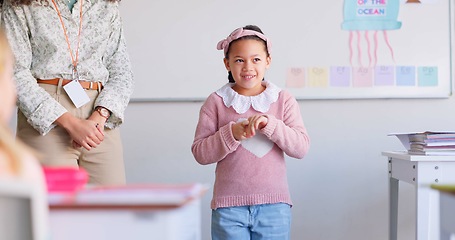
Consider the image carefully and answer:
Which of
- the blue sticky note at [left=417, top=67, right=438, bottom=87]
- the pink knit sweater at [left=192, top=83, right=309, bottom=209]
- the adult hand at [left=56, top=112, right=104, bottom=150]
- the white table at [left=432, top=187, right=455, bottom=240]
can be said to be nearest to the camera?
the white table at [left=432, top=187, right=455, bottom=240]

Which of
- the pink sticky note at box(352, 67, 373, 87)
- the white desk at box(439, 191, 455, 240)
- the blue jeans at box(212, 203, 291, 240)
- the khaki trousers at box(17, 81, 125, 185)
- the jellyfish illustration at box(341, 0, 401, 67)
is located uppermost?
the jellyfish illustration at box(341, 0, 401, 67)

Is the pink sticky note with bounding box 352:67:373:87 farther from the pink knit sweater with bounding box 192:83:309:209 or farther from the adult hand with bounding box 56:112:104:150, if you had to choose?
the adult hand with bounding box 56:112:104:150

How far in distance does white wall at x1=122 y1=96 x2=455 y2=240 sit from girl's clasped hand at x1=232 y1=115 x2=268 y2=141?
102 centimetres

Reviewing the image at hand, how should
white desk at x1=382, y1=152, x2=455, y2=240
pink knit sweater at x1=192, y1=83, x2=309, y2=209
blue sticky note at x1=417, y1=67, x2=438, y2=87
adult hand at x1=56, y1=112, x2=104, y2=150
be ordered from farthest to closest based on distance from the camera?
A: 1. blue sticky note at x1=417, y1=67, x2=438, y2=87
2. white desk at x1=382, y1=152, x2=455, y2=240
3. pink knit sweater at x1=192, y1=83, x2=309, y2=209
4. adult hand at x1=56, y1=112, x2=104, y2=150

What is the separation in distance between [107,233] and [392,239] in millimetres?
2109

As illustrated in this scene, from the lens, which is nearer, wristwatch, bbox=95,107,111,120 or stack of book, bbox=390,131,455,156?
wristwatch, bbox=95,107,111,120

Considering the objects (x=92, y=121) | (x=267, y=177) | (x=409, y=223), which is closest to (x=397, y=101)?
(x=409, y=223)

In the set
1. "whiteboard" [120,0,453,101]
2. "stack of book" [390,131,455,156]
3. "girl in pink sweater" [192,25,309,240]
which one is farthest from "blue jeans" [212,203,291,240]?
"whiteboard" [120,0,453,101]

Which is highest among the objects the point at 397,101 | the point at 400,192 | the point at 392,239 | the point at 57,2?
the point at 57,2

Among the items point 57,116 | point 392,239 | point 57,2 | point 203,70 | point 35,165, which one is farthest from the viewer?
point 203,70

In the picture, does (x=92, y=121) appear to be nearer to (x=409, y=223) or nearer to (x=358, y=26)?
(x=358, y=26)

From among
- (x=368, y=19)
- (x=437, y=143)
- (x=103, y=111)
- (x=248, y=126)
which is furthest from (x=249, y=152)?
(x=368, y=19)

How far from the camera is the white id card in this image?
1.98 m

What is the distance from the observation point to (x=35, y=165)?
762 mm
